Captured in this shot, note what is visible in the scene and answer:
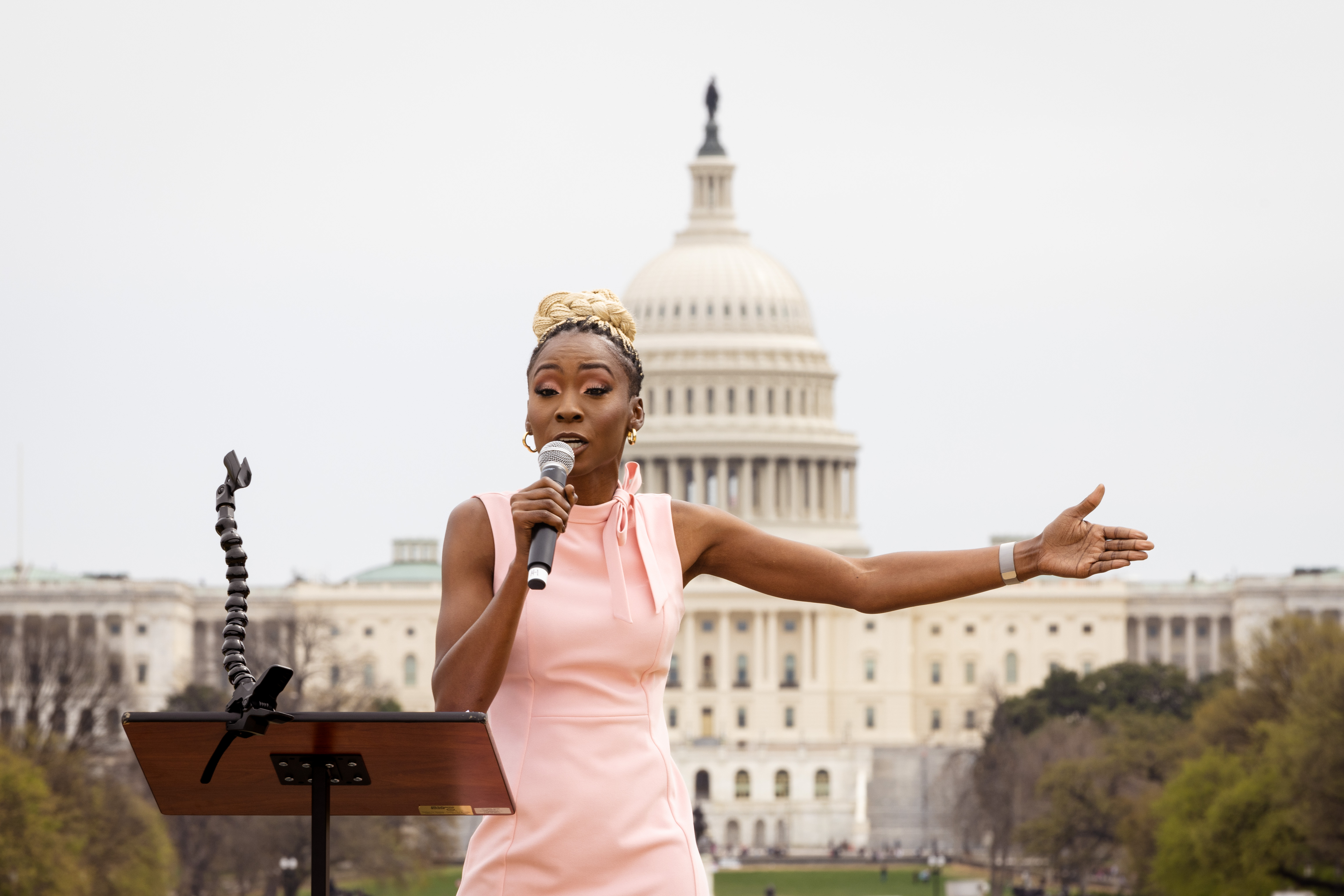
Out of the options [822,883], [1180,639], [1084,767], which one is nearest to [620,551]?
[1084,767]

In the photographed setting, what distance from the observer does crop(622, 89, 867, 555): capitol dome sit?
605 feet

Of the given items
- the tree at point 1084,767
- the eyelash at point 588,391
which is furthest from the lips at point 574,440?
the tree at point 1084,767

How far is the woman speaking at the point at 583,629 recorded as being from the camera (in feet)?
30.3

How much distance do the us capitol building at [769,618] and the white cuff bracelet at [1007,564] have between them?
14343 cm

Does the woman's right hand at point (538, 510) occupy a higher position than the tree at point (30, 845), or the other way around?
the tree at point (30, 845)

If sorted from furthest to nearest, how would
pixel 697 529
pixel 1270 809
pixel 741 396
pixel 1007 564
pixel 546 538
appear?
pixel 741 396, pixel 1270 809, pixel 1007 564, pixel 697 529, pixel 546 538

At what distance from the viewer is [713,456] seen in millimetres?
184875

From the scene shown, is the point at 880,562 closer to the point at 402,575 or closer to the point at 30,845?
the point at 30,845

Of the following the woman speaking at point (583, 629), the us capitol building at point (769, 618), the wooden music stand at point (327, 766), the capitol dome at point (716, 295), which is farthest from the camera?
the capitol dome at point (716, 295)

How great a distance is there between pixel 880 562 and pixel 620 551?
1.08m

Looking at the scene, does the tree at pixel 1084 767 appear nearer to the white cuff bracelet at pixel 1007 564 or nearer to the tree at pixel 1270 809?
the tree at pixel 1270 809

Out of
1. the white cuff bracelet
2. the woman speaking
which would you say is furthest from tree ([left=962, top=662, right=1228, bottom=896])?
the woman speaking

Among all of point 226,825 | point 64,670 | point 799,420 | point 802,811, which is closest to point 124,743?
point 64,670

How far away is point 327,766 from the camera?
29.7 feet
